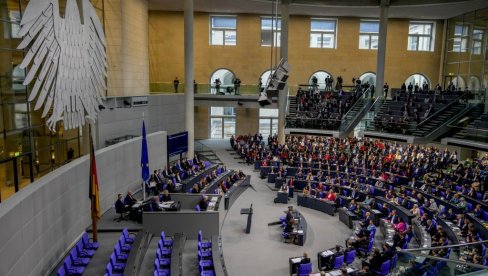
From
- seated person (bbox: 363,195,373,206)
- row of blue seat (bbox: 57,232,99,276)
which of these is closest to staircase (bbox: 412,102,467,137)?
seated person (bbox: 363,195,373,206)

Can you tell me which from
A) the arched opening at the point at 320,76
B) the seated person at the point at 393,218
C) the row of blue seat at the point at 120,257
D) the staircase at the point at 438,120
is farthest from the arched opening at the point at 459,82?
the row of blue seat at the point at 120,257

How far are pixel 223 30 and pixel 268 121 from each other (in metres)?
9.30

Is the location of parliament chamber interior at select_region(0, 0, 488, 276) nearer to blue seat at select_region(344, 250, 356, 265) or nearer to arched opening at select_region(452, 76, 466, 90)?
blue seat at select_region(344, 250, 356, 265)

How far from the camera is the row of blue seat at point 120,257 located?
1035cm

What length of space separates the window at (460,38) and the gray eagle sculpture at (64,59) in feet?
101

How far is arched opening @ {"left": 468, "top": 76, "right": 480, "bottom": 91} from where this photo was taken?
102 ft

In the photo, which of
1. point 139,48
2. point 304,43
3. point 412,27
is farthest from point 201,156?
point 412,27

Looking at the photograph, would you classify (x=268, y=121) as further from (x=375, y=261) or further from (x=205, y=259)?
(x=375, y=261)

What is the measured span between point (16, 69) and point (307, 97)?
22.7 meters

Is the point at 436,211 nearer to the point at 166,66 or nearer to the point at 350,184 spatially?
the point at 350,184

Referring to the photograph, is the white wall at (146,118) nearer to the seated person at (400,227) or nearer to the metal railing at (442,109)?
the seated person at (400,227)

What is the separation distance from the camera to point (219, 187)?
1972 cm

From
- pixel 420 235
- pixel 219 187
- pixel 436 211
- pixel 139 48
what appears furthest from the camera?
pixel 139 48

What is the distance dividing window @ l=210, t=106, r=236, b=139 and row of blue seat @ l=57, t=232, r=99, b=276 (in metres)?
26.0
